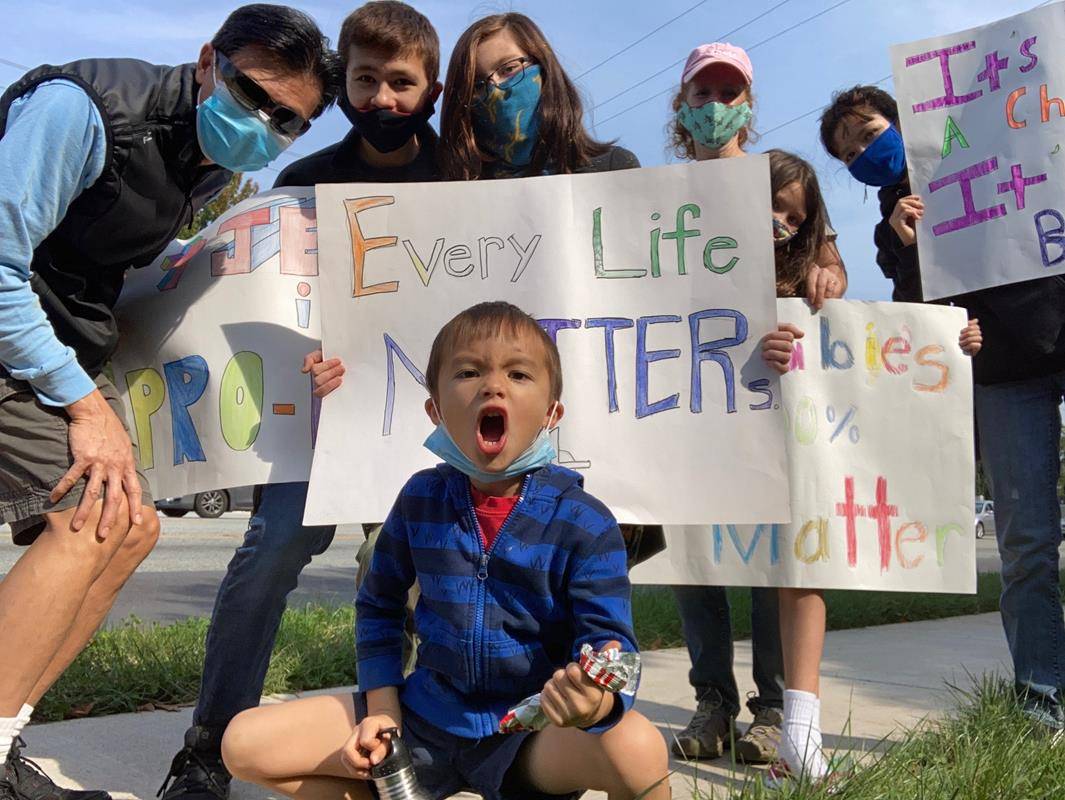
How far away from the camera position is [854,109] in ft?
11.7

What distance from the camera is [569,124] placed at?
3.04 metres

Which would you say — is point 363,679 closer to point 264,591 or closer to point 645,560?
point 264,591

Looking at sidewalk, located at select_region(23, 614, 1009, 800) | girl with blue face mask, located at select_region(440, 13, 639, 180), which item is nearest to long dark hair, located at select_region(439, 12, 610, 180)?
girl with blue face mask, located at select_region(440, 13, 639, 180)

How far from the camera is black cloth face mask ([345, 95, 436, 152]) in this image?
295cm

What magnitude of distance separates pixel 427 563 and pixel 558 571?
0.26 meters

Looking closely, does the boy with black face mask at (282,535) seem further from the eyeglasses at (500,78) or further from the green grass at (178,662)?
the green grass at (178,662)

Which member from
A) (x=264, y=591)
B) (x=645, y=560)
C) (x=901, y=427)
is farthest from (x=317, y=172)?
(x=901, y=427)

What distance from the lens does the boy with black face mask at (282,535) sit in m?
2.82

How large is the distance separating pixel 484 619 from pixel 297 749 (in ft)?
1.38

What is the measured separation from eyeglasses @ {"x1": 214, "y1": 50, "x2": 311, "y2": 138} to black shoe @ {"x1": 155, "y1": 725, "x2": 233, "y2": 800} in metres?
1.49

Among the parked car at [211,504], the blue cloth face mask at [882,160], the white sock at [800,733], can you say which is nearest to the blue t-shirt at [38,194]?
the white sock at [800,733]

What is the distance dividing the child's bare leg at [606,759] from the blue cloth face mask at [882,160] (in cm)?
221

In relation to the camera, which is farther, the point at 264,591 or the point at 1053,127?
the point at 1053,127

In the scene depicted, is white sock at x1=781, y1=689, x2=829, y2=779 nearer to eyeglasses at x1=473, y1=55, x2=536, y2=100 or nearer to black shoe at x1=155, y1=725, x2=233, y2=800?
black shoe at x1=155, y1=725, x2=233, y2=800
